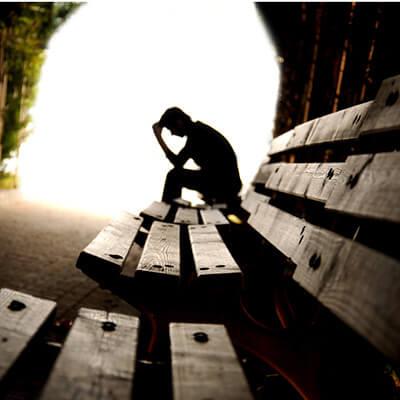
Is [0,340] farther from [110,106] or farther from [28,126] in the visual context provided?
[110,106]

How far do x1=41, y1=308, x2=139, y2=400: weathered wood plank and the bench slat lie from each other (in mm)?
446

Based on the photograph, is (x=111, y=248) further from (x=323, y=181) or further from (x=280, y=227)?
(x=323, y=181)

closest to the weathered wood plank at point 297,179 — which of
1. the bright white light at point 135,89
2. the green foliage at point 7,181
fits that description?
the bright white light at point 135,89

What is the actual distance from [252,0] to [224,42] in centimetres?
414

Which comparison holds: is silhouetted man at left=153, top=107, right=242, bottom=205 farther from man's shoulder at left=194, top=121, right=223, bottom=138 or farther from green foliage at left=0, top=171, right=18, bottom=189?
green foliage at left=0, top=171, right=18, bottom=189

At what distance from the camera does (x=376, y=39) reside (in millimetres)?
2883

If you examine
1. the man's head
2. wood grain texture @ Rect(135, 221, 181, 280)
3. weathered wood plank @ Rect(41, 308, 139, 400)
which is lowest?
weathered wood plank @ Rect(41, 308, 139, 400)

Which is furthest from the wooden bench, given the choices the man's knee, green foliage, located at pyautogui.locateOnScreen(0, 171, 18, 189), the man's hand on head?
green foliage, located at pyautogui.locateOnScreen(0, 171, 18, 189)

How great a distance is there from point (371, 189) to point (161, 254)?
797mm

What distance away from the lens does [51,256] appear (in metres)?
3.76

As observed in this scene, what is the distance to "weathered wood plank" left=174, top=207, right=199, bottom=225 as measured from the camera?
2234 millimetres

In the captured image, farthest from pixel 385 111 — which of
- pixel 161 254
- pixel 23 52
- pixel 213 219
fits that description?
pixel 23 52

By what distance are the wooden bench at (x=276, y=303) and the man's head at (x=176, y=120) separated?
5.77 ft

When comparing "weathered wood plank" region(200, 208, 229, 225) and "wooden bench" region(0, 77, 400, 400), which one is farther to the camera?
"weathered wood plank" region(200, 208, 229, 225)
